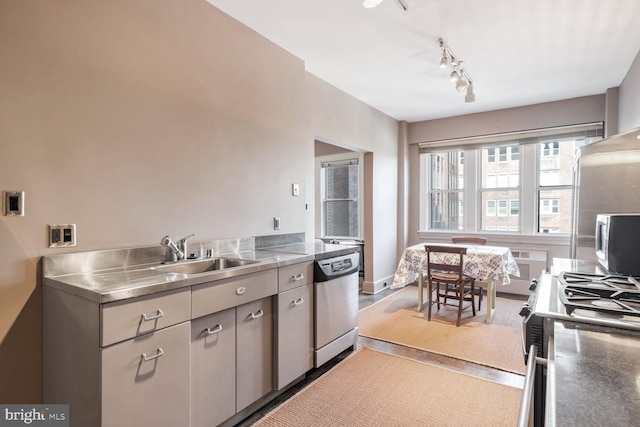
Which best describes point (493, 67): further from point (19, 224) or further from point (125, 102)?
point (19, 224)

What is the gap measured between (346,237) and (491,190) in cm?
237

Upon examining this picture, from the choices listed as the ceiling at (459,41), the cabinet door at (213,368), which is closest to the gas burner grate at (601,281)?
the cabinet door at (213,368)

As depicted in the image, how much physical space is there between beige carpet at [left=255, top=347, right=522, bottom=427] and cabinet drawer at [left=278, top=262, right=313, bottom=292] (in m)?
0.74

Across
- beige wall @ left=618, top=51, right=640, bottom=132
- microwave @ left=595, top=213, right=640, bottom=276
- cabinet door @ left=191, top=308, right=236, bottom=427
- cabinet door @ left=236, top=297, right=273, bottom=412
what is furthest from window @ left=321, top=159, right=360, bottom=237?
cabinet door @ left=191, top=308, right=236, bottom=427

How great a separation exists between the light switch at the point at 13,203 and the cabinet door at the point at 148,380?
0.81m

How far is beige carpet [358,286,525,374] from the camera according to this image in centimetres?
287

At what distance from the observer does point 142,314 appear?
1431mm

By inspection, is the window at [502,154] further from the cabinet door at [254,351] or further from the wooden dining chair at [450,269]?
the cabinet door at [254,351]

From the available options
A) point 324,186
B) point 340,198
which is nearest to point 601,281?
point 340,198

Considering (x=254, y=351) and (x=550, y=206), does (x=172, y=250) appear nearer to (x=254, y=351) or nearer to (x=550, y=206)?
(x=254, y=351)

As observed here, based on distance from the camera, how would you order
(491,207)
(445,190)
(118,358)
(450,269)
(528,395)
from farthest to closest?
(445,190) < (491,207) < (450,269) < (118,358) < (528,395)

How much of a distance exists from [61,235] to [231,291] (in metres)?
0.89

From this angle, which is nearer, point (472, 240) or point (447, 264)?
point (447, 264)

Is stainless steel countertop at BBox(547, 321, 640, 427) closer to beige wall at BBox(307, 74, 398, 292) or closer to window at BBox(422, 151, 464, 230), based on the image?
beige wall at BBox(307, 74, 398, 292)
